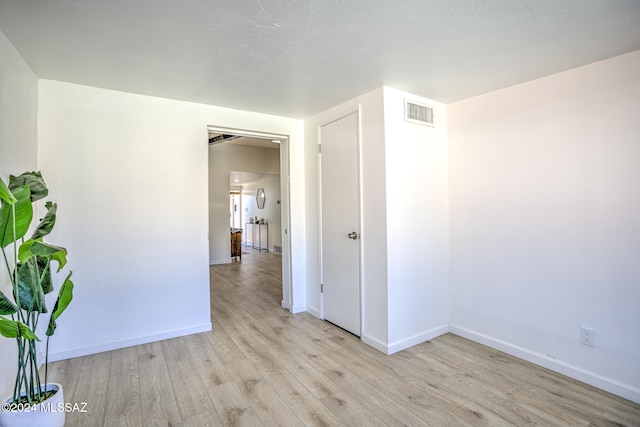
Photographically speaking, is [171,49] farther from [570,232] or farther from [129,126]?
[570,232]

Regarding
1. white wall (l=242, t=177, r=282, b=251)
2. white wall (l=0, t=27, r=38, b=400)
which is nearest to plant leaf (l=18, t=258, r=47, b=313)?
white wall (l=0, t=27, r=38, b=400)

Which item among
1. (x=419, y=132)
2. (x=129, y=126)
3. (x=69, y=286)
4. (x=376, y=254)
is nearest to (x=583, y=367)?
(x=376, y=254)

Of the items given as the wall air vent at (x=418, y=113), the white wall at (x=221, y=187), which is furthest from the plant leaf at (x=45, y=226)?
the white wall at (x=221, y=187)

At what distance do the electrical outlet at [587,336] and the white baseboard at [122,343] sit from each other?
126 inches

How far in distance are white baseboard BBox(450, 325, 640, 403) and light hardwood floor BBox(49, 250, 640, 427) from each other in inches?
2.2

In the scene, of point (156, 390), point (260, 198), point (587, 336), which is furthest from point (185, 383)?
point (260, 198)

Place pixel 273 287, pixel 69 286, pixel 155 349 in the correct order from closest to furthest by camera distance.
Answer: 1. pixel 69 286
2. pixel 155 349
3. pixel 273 287

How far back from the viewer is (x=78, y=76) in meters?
2.55

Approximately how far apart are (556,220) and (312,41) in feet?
7.34

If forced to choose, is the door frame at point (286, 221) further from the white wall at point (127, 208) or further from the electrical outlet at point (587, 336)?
the electrical outlet at point (587, 336)

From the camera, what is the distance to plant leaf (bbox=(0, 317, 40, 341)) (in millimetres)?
1326

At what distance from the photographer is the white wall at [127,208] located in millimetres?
2688

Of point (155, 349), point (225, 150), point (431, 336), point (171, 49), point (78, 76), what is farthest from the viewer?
point (225, 150)

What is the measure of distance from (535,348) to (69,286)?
323 centimetres
